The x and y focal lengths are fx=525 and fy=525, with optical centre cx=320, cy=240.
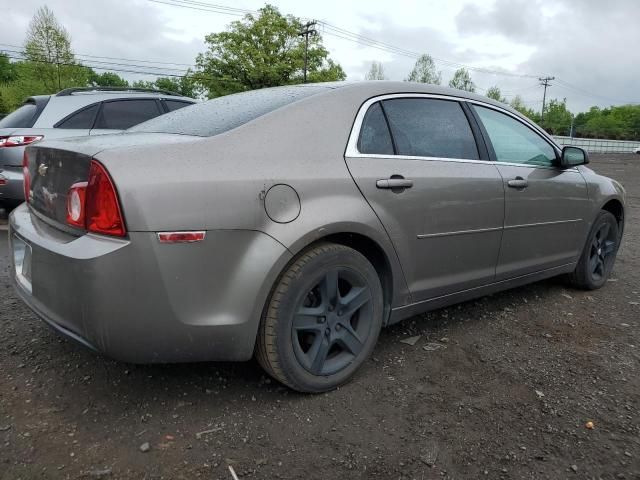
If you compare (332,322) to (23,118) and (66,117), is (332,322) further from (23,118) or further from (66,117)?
(23,118)

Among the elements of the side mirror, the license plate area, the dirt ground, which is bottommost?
the dirt ground

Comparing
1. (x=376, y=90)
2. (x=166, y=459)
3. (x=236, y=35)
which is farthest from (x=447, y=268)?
(x=236, y=35)

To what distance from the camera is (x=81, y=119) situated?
624cm

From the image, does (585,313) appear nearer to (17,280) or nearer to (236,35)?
(17,280)

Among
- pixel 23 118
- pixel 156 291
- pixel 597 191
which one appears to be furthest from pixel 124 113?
pixel 597 191

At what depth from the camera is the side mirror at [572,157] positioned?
3804mm

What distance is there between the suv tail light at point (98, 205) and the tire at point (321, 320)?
2.37 feet

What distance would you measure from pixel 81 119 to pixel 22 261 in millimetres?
4272

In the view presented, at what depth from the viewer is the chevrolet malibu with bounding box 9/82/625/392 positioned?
201 cm

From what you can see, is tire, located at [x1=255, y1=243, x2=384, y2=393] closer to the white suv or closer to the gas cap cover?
the gas cap cover

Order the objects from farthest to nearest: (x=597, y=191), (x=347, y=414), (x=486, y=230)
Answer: (x=597, y=191) → (x=486, y=230) → (x=347, y=414)

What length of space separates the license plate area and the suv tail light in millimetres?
472

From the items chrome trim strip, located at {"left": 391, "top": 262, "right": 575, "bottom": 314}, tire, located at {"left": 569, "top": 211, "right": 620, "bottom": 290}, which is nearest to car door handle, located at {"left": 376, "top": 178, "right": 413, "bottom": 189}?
chrome trim strip, located at {"left": 391, "top": 262, "right": 575, "bottom": 314}

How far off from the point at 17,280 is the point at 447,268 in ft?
7.45
